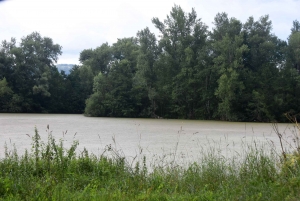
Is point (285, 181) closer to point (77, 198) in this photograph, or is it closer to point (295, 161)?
point (295, 161)

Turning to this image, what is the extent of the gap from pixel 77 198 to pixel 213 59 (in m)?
24.2

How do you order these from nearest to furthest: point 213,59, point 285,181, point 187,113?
point 285,181
point 213,59
point 187,113

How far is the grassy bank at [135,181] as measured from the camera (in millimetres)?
3119

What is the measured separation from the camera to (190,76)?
2708cm

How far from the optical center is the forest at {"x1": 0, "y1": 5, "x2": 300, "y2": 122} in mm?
24516

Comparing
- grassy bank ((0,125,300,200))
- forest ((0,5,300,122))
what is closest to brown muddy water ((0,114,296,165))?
grassy bank ((0,125,300,200))

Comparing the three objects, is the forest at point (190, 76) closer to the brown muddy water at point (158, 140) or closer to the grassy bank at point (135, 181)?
the brown muddy water at point (158, 140)

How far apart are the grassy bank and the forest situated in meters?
20.5

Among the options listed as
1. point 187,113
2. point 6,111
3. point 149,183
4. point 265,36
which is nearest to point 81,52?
point 6,111

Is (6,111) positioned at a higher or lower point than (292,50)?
lower

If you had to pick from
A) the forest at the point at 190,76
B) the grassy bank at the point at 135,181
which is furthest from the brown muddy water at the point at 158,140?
the forest at the point at 190,76

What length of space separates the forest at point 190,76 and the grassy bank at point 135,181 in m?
20.5

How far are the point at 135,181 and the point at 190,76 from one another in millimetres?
23647

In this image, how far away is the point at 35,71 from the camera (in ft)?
105
